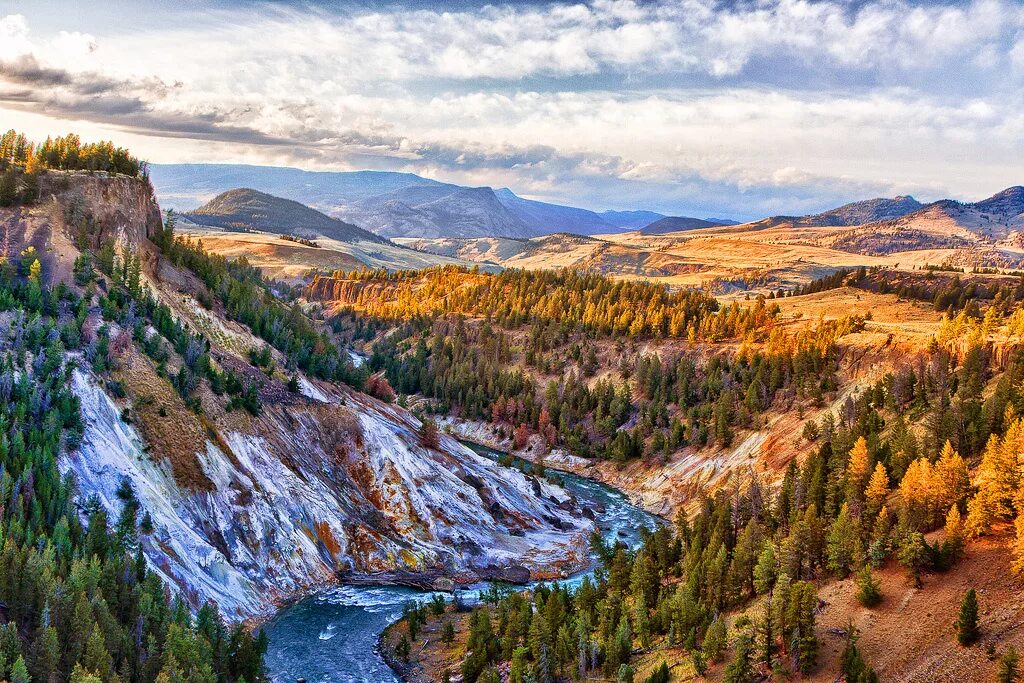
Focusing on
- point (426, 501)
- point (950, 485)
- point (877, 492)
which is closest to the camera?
point (950, 485)

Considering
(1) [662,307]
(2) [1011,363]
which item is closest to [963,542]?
(2) [1011,363]

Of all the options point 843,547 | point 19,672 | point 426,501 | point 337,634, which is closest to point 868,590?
point 843,547

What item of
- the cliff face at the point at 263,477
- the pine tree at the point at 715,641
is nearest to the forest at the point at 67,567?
the cliff face at the point at 263,477

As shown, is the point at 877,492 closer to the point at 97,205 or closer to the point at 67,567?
the point at 67,567

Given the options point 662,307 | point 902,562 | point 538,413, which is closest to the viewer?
point 902,562

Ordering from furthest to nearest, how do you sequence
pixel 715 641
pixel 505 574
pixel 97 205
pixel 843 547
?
pixel 97 205
pixel 505 574
pixel 843 547
pixel 715 641

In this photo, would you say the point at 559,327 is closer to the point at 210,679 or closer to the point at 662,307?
the point at 662,307

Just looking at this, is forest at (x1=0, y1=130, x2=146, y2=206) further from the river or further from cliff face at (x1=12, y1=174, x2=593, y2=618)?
the river
